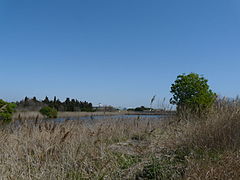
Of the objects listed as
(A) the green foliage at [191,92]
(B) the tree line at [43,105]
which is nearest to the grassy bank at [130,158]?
(A) the green foliage at [191,92]

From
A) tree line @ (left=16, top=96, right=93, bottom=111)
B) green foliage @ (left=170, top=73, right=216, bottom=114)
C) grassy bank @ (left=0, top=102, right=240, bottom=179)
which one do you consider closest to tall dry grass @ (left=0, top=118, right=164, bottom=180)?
grassy bank @ (left=0, top=102, right=240, bottom=179)

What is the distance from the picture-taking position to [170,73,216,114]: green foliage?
307 inches

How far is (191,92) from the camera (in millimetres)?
8102

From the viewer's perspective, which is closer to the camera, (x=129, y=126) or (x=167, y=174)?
(x=167, y=174)

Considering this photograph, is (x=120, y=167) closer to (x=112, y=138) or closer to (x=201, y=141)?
(x=201, y=141)

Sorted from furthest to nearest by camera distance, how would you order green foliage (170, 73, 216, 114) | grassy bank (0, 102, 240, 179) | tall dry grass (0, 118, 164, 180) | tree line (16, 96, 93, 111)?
tree line (16, 96, 93, 111) < green foliage (170, 73, 216, 114) < tall dry grass (0, 118, 164, 180) < grassy bank (0, 102, 240, 179)

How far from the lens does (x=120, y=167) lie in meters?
2.89

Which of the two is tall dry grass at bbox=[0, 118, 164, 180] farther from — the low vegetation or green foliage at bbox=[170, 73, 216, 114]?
green foliage at bbox=[170, 73, 216, 114]

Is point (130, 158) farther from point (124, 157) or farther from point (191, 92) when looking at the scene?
point (191, 92)

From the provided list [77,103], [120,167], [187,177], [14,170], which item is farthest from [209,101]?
[77,103]

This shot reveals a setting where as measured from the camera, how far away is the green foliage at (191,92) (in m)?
7.80

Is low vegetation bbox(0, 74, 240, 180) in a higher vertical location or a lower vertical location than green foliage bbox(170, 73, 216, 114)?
lower

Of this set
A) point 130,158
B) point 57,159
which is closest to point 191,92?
point 130,158

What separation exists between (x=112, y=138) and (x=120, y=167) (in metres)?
2.24
